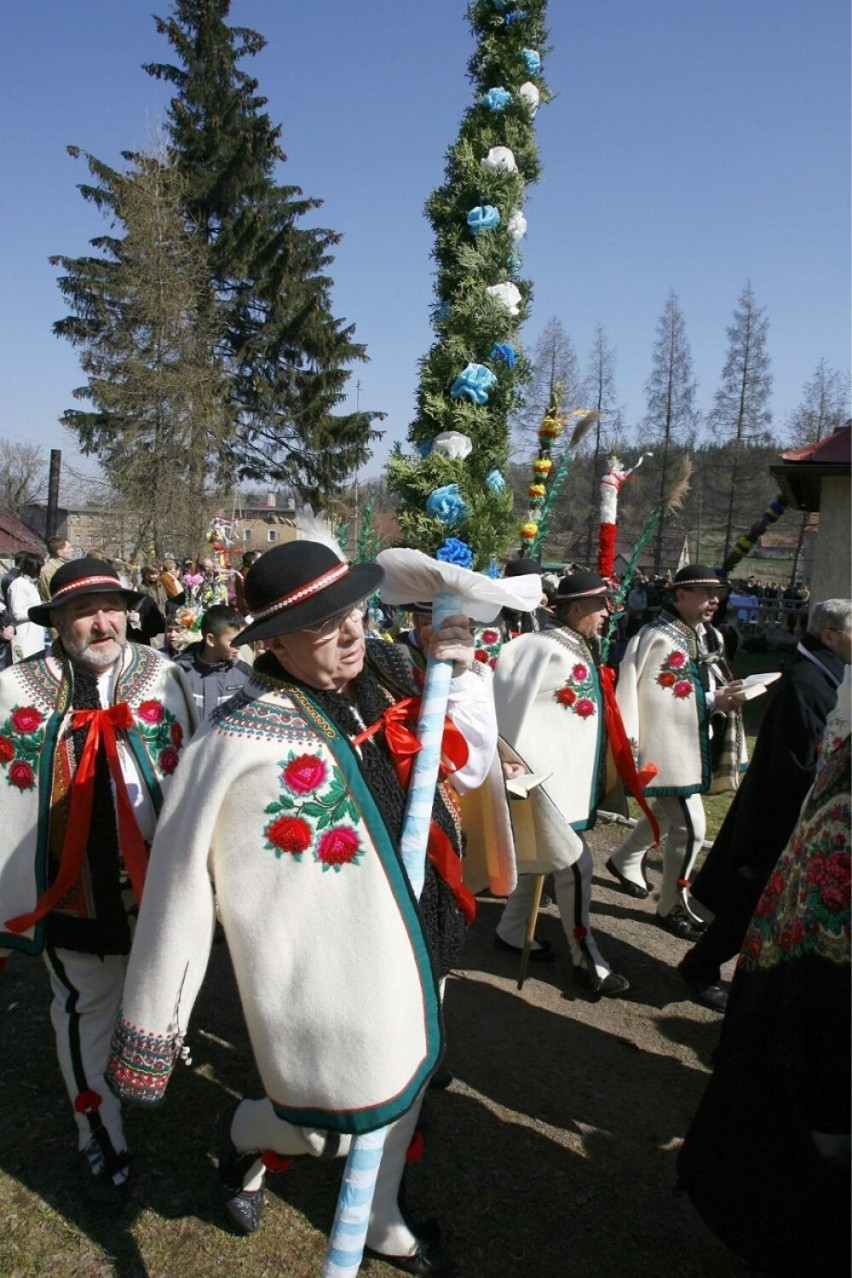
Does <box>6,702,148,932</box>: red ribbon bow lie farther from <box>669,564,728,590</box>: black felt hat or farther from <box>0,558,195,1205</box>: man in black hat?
<box>669,564,728,590</box>: black felt hat

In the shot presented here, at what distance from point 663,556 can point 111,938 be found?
32.9m

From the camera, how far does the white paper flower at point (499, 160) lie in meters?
3.49

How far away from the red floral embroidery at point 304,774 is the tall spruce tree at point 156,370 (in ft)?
65.4

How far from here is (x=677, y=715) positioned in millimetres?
5293

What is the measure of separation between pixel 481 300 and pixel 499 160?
1.93 ft

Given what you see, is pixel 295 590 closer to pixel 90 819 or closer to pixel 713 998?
pixel 90 819

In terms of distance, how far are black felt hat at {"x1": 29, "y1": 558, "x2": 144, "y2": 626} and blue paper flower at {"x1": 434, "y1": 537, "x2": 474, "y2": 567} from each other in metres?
1.12

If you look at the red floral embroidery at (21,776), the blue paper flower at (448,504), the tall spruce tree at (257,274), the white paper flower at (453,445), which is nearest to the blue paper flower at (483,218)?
the white paper flower at (453,445)

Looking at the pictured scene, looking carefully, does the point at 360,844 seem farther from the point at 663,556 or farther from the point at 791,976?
the point at 663,556

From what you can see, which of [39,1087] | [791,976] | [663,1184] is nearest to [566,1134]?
[663,1184]

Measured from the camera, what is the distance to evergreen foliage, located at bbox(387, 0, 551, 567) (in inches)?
134

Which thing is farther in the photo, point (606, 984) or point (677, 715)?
point (677, 715)

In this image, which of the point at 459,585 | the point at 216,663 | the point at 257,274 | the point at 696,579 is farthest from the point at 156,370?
the point at 459,585

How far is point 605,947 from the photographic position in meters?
4.95
